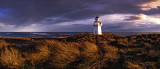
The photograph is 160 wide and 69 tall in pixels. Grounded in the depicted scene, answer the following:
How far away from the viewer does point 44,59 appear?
4.90m

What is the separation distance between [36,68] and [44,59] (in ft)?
2.16

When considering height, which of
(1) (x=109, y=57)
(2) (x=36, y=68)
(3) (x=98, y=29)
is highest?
(3) (x=98, y=29)

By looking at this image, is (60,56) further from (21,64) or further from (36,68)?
(21,64)

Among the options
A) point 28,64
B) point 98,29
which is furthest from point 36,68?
point 98,29

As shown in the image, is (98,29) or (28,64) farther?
(98,29)

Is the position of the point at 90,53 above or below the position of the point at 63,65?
above

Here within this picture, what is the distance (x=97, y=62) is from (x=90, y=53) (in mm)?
689

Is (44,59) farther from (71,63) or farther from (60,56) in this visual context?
(71,63)

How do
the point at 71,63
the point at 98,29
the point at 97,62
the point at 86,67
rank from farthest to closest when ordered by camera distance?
the point at 98,29
the point at 71,63
the point at 97,62
the point at 86,67

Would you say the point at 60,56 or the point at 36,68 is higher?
the point at 60,56

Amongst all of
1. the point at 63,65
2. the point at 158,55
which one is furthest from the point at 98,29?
the point at 63,65

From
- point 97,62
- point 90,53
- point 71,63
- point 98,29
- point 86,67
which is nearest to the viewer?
point 86,67

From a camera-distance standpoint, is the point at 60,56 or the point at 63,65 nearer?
the point at 63,65

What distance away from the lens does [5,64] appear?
14.3 ft
